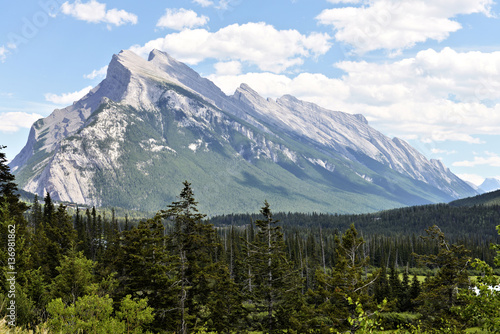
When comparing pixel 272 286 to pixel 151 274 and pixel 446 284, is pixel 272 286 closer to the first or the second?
pixel 151 274

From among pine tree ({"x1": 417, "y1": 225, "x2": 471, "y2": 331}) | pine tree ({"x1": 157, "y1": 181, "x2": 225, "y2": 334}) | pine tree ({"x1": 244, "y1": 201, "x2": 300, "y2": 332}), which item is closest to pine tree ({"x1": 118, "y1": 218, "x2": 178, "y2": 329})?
pine tree ({"x1": 157, "y1": 181, "x2": 225, "y2": 334})

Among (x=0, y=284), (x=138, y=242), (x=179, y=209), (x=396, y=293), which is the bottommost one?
(x=396, y=293)

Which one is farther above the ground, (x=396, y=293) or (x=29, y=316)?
(x=29, y=316)

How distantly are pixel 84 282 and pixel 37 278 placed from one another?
3.98m

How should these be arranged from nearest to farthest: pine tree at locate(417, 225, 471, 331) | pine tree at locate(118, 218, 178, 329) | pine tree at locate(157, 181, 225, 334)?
pine tree at locate(118, 218, 178, 329) → pine tree at locate(157, 181, 225, 334) → pine tree at locate(417, 225, 471, 331)

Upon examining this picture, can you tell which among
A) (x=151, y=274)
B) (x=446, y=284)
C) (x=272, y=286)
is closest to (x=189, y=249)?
(x=151, y=274)

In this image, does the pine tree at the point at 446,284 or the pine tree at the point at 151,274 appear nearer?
the pine tree at the point at 151,274

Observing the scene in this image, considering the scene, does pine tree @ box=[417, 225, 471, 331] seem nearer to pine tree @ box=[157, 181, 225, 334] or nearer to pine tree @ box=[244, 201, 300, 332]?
pine tree @ box=[244, 201, 300, 332]

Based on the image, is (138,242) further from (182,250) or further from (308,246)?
(308,246)

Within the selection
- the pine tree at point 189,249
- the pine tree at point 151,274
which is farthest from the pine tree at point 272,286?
the pine tree at point 151,274

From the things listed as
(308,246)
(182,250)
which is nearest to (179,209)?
(182,250)

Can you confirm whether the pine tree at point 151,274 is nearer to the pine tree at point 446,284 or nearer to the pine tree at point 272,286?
the pine tree at point 272,286

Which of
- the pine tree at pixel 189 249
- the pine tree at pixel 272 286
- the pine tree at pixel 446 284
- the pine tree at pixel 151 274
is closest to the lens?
the pine tree at pixel 151 274

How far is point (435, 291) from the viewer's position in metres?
36.7
